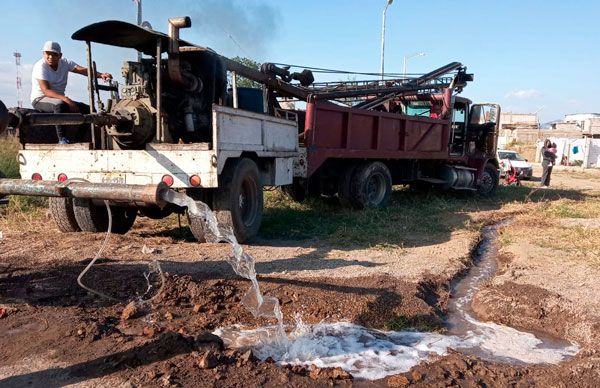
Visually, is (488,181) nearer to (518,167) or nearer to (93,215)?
(518,167)

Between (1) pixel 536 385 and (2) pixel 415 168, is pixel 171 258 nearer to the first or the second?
(1) pixel 536 385

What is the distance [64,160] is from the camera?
6277 millimetres

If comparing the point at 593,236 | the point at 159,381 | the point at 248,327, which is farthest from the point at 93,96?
the point at 593,236

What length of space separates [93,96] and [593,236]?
24.9ft

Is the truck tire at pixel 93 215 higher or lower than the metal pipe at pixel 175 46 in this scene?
lower

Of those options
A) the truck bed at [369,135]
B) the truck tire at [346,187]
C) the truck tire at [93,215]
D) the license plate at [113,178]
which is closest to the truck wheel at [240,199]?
the license plate at [113,178]

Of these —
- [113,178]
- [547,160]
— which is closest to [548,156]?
[547,160]

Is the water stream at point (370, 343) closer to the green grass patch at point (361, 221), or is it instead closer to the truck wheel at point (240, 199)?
the truck wheel at point (240, 199)

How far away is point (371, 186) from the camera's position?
34.4 ft

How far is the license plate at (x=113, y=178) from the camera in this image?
6027 mm

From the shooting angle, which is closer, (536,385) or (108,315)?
(536,385)

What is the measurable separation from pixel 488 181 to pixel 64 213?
11.3 meters

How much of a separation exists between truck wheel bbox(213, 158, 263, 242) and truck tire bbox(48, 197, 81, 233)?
7.17ft

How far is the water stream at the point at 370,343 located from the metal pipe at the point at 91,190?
119 mm
